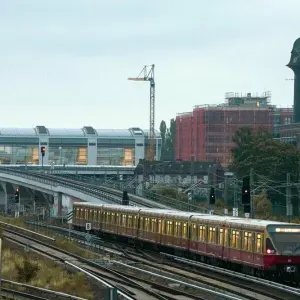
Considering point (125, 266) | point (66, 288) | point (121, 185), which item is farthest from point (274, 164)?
point (66, 288)

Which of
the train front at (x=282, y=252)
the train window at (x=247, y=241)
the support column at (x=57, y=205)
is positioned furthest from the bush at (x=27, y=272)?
the support column at (x=57, y=205)

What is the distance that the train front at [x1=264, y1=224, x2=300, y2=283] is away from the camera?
40.1 meters

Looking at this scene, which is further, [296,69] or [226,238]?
[296,69]

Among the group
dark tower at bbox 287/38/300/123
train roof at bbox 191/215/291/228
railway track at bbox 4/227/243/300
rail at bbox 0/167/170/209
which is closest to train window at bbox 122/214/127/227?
railway track at bbox 4/227/243/300

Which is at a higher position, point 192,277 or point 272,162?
point 272,162

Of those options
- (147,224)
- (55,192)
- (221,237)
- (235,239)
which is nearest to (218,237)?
(221,237)

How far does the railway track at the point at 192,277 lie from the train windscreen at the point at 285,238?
1.75 m

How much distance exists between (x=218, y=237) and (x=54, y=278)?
958 cm

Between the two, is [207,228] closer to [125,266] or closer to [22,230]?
[125,266]

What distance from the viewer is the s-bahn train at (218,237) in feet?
132

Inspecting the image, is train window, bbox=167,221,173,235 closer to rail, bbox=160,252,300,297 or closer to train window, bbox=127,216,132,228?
rail, bbox=160,252,300,297

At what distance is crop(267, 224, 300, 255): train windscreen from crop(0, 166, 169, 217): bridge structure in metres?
59.5

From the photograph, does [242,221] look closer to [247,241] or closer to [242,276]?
[247,241]

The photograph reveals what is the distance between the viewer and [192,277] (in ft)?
139
